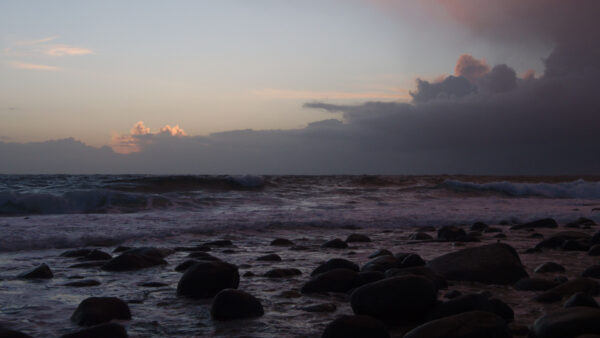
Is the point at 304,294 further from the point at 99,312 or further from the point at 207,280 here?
the point at 99,312

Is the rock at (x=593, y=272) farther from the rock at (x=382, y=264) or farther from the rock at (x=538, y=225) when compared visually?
the rock at (x=538, y=225)

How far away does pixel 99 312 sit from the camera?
3096 millimetres

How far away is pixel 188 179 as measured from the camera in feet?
72.2

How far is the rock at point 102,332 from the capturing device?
260 centimetres

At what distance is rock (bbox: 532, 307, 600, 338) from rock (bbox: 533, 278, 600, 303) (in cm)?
102

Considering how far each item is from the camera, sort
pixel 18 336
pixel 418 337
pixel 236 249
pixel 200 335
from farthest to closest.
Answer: pixel 236 249
pixel 200 335
pixel 18 336
pixel 418 337

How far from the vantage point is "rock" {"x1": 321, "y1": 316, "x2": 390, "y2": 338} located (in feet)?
8.39

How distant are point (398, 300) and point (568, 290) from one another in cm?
151

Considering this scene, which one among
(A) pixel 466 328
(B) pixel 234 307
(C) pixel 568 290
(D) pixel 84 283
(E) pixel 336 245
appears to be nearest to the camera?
(A) pixel 466 328

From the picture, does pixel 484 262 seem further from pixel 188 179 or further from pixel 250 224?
pixel 188 179

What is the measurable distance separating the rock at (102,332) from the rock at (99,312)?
1.40ft

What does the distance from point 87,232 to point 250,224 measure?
2.92 metres

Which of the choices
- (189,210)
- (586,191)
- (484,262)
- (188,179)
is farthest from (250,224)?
(586,191)

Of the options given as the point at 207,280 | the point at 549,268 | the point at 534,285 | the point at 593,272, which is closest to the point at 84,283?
the point at 207,280
